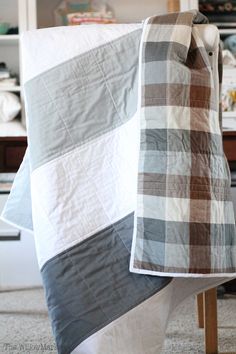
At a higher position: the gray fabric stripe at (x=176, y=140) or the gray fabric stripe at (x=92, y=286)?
the gray fabric stripe at (x=176, y=140)

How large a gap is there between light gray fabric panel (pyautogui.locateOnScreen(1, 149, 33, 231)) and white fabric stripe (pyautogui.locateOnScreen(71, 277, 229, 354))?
1.20 feet

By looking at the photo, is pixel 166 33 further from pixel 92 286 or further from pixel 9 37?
pixel 9 37

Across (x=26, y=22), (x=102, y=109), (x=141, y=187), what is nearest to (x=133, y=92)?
(x=102, y=109)

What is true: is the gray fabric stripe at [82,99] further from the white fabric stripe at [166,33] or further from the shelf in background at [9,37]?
the shelf in background at [9,37]

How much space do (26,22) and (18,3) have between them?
10cm

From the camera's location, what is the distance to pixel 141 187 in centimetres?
82

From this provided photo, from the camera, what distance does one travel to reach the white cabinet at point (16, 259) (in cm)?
179

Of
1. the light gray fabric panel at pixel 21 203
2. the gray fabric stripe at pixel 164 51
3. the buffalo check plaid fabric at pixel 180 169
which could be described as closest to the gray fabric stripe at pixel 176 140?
the buffalo check plaid fabric at pixel 180 169

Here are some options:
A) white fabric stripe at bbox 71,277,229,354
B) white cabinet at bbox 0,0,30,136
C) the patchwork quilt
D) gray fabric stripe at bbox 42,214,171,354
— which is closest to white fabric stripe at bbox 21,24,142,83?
the patchwork quilt

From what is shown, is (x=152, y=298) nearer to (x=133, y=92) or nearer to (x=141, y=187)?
(x=141, y=187)

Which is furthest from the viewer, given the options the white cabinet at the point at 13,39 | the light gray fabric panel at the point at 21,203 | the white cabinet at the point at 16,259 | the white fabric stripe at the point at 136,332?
the white cabinet at the point at 13,39

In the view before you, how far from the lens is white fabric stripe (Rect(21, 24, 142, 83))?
922mm

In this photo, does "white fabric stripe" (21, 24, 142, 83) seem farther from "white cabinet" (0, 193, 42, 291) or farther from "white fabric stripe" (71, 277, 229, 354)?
"white cabinet" (0, 193, 42, 291)

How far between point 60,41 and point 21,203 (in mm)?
390
